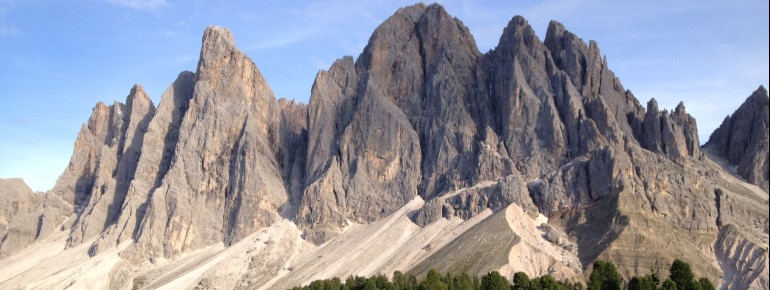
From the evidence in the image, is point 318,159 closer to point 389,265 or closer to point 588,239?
point 389,265

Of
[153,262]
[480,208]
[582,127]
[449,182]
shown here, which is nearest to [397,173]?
[449,182]

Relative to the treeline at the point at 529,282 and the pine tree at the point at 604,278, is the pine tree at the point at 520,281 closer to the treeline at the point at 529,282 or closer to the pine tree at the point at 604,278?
the treeline at the point at 529,282

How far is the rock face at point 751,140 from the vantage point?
18361 cm

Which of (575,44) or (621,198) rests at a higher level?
(575,44)

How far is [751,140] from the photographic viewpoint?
627 feet

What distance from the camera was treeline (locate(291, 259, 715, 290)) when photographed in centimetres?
11500

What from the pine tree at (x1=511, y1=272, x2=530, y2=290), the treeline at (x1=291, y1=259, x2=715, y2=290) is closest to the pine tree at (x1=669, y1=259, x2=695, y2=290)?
the treeline at (x1=291, y1=259, x2=715, y2=290)

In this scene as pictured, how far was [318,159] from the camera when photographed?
190 metres

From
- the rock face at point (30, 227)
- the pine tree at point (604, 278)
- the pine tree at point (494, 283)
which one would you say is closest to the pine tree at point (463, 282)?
the pine tree at point (494, 283)

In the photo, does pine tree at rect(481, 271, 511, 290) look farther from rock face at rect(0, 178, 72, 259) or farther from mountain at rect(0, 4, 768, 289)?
rock face at rect(0, 178, 72, 259)

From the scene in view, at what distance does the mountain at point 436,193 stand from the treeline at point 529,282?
14.1 m

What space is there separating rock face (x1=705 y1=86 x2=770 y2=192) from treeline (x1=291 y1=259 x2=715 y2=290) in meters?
58.7

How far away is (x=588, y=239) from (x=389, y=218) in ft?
130

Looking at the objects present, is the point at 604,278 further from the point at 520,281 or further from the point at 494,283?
the point at 494,283
